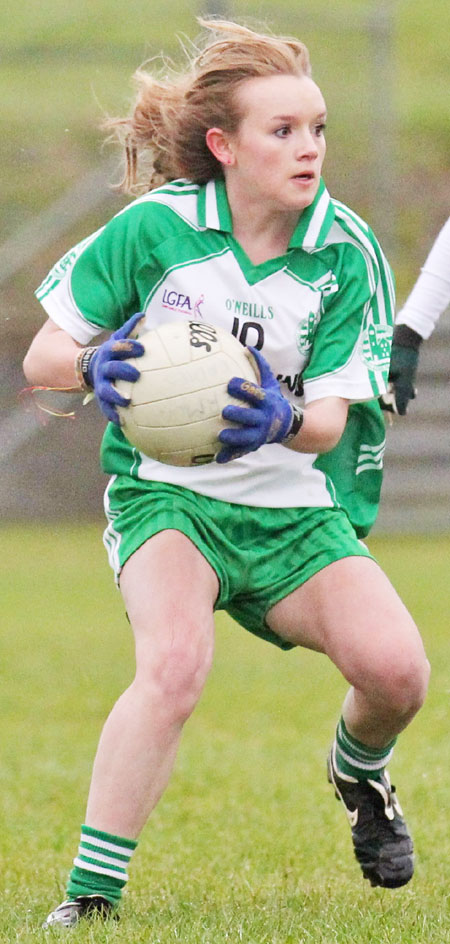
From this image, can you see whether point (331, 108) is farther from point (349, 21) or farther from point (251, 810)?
point (251, 810)

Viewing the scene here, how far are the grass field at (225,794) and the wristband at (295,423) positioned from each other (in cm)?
102

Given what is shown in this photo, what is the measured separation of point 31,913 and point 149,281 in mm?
1414

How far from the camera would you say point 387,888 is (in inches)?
153

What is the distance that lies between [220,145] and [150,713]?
1314mm

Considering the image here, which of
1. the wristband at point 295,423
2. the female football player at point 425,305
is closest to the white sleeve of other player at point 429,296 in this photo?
the female football player at point 425,305

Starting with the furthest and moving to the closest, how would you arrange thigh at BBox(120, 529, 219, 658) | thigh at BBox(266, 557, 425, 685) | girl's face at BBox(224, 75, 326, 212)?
1. girl's face at BBox(224, 75, 326, 212)
2. thigh at BBox(266, 557, 425, 685)
3. thigh at BBox(120, 529, 219, 658)

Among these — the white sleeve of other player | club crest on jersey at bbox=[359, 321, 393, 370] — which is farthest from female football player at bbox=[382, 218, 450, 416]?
club crest on jersey at bbox=[359, 321, 393, 370]

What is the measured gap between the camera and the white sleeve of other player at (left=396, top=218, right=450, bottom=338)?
465cm

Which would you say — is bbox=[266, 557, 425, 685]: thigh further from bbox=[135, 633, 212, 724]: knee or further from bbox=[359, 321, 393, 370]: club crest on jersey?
bbox=[359, 321, 393, 370]: club crest on jersey

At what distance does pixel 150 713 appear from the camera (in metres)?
3.20

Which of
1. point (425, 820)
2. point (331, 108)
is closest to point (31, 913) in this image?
point (425, 820)

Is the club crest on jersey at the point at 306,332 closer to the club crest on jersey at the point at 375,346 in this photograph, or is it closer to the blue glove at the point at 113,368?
the club crest on jersey at the point at 375,346

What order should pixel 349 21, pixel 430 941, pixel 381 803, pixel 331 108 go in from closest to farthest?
pixel 430 941
pixel 381 803
pixel 349 21
pixel 331 108

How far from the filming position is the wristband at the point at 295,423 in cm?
330
